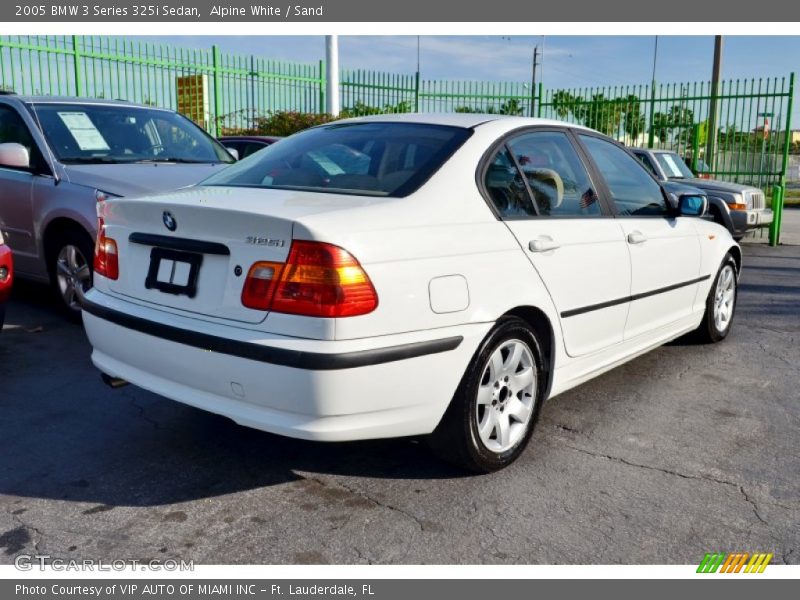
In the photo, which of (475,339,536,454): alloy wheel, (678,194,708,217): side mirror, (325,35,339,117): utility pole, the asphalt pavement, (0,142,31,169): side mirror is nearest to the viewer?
the asphalt pavement

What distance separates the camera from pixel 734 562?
2.81 m

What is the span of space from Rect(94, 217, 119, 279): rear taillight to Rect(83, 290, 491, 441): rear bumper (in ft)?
1.15

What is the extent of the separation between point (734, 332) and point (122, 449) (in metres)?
4.83

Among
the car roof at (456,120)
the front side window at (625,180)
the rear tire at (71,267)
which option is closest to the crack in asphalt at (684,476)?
the front side window at (625,180)

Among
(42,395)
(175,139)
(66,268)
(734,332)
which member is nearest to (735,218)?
(734,332)

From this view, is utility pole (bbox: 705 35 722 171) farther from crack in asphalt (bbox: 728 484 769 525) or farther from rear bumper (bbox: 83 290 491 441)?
rear bumper (bbox: 83 290 491 441)

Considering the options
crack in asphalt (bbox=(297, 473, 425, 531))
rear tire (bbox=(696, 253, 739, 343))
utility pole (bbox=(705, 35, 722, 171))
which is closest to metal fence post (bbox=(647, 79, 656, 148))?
utility pole (bbox=(705, 35, 722, 171))

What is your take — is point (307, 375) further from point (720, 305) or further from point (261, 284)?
point (720, 305)

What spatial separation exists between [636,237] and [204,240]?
2.45 meters

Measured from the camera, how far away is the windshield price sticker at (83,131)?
6.32 meters

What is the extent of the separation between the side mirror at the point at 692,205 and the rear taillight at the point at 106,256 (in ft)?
11.0

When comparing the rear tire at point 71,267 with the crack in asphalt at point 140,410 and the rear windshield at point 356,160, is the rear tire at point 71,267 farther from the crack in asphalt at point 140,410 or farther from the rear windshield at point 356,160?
the rear windshield at point 356,160

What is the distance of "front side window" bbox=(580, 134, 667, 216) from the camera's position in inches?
175

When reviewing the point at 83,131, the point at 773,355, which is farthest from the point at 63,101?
the point at 773,355
